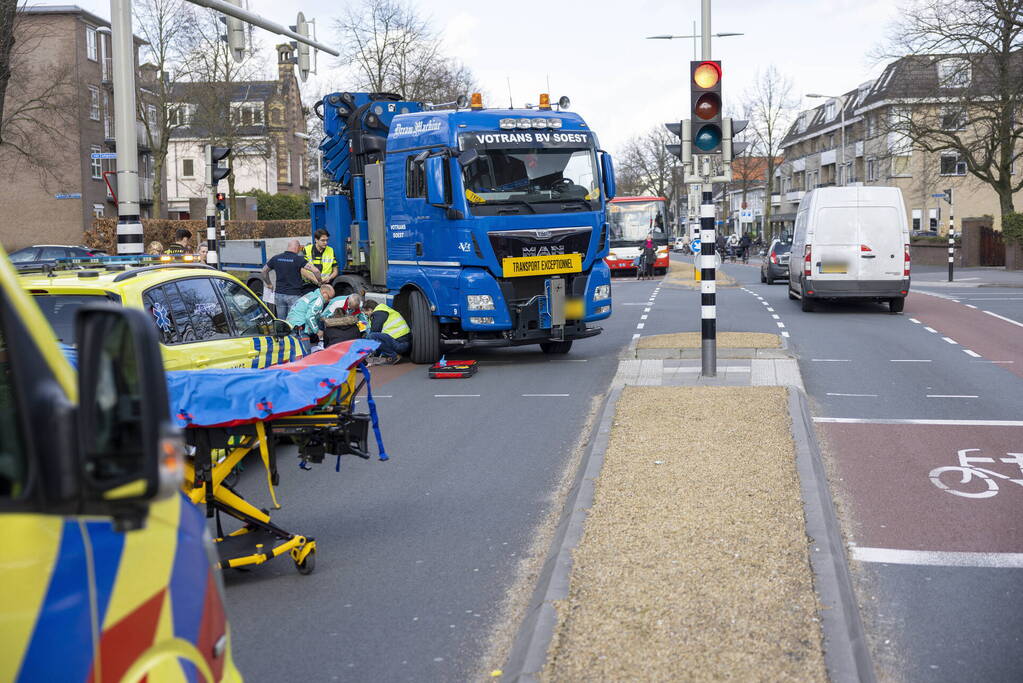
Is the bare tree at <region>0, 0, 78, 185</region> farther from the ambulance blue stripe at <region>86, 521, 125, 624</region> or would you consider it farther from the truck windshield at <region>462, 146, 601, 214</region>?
the ambulance blue stripe at <region>86, 521, 125, 624</region>

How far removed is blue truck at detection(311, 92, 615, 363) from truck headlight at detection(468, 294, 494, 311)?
0.01 metres

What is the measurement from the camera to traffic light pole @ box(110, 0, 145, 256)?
45.7 feet

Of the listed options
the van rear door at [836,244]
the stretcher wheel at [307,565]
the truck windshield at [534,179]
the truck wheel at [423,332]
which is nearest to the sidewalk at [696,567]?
the stretcher wheel at [307,565]

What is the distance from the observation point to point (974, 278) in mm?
40219

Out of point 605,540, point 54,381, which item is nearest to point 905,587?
point 605,540

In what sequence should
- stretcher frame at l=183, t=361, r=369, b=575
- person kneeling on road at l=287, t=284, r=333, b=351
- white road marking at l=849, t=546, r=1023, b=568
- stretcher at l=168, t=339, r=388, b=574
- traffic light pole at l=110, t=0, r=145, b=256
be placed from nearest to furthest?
stretcher at l=168, t=339, r=388, b=574, stretcher frame at l=183, t=361, r=369, b=575, white road marking at l=849, t=546, r=1023, b=568, traffic light pole at l=110, t=0, r=145, b=256, person kneeling on road at l=287, t=284, r=333, b=351

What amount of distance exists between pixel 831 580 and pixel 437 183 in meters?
10.4

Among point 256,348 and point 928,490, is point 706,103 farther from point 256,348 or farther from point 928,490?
point 256,348

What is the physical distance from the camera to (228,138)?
50125mm

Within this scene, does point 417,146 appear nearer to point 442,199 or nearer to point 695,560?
point 442,199

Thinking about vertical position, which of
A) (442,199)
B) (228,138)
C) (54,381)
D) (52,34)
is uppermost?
(52,34)

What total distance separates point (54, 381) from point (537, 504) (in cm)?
574

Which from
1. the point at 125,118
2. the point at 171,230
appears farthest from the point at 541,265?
the point at 171,230

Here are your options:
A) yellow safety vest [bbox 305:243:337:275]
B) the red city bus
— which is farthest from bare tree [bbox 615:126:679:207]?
yellow safety vest [bbox 305:243:337:275]
